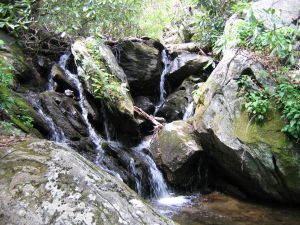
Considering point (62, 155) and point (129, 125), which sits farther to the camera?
point (129, 125)

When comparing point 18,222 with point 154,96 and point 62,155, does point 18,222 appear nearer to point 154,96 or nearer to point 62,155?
point 62,155

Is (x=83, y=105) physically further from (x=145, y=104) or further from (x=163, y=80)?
(x=163, y=80)

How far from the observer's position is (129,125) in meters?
9.62

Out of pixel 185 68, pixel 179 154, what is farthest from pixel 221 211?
pixel 185 68

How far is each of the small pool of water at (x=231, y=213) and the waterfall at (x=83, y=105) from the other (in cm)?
260

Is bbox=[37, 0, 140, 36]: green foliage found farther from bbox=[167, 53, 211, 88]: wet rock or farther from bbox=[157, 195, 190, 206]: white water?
bbox=[167, 53, 211, 88]: wet rock

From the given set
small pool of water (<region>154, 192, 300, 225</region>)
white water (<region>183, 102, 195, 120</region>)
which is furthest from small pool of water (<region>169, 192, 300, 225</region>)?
white water (<region>183, 102, 195, 120</region>)

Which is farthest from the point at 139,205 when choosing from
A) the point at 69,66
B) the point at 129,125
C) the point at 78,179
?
the point at 69,66

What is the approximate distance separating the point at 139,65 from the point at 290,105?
6.59 metres

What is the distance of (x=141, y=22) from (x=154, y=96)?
188 inches

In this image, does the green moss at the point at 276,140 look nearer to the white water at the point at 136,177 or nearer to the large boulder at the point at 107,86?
the white water at the point at 136,177

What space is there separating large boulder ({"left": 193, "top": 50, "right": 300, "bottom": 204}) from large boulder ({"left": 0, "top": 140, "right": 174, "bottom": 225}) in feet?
14.1

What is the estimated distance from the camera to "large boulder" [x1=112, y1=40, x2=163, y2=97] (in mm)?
12023

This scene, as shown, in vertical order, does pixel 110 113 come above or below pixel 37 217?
above
